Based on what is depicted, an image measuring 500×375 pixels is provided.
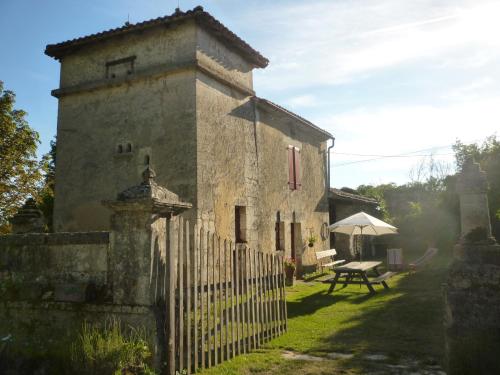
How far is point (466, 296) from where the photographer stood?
452 centimetres

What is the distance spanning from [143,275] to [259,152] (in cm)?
837

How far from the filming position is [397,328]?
6422 mm

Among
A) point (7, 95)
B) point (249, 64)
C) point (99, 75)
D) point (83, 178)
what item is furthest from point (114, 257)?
point (7, 95)

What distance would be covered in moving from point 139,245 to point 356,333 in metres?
3.78

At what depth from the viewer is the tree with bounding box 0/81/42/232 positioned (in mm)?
14094

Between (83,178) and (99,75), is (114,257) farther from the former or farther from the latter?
(99,75)

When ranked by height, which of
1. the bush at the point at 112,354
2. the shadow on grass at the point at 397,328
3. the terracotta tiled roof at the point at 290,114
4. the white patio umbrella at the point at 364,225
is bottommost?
the shadow on grass at the point at 397,328

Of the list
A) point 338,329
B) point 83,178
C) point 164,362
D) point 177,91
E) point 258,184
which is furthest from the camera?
point 258,184

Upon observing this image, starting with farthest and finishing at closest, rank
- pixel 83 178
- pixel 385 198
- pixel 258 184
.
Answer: pixel 385 198 < pixel 258 184 < pixel 83 178

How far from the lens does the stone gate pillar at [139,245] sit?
415 centimetres

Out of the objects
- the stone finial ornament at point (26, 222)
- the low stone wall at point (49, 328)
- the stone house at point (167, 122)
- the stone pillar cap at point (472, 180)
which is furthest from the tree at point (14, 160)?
the stone pillar cap at point (472, 180)

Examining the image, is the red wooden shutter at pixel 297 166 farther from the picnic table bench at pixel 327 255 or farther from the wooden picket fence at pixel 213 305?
the wooden picket fence at pixel 213 305

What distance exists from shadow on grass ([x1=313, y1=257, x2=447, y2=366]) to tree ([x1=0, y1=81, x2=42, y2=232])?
11547mm

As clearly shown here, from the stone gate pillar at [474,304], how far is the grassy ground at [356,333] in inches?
20.4
